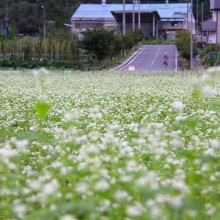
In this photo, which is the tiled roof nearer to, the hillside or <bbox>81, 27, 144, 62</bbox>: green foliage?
the hillside

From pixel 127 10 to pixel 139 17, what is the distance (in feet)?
10.4

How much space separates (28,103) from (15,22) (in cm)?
8659

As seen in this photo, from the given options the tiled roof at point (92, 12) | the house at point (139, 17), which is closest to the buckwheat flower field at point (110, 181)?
the house at point (139, 17)

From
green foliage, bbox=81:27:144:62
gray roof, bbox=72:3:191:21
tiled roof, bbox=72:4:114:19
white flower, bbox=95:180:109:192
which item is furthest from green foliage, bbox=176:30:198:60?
white flower, bbox=95:180:109:192

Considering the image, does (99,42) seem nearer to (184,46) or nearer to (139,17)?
(184,46)

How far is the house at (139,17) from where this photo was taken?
9931cm

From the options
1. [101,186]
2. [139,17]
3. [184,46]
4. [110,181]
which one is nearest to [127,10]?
[139,17]

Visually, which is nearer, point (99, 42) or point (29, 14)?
point (99, 42)

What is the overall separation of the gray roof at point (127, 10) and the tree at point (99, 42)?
3956 centimetres

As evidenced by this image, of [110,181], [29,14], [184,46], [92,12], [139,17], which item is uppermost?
[92,12]

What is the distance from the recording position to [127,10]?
4107 inches

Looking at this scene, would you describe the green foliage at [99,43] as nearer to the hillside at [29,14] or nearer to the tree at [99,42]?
the tree at [99,42]

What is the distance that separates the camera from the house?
9931cm

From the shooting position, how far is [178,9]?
117562 millimetres
